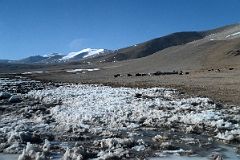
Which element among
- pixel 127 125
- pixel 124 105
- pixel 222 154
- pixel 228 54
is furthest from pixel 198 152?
pixel 228 54

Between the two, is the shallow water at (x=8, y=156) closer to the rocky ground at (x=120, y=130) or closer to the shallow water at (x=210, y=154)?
the rocky ground at (x=120, y=130)

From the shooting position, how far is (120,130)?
19.6 m

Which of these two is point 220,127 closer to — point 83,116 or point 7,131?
point 83,116

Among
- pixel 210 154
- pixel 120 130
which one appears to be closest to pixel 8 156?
pixel 120 130

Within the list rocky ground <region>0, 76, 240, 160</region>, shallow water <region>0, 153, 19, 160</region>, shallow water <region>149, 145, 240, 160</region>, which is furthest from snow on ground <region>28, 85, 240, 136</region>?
shallow water <region>0, 153, 19, 160</region>

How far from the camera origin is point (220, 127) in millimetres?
19516

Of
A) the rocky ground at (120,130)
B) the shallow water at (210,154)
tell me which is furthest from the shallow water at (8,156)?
the shallow water at (210,154)

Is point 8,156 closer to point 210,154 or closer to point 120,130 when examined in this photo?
point 120,130

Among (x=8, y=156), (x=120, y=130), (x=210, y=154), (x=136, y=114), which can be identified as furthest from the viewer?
(x=136, y=114)

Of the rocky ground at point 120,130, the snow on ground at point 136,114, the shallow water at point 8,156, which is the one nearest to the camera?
the shallow water at point 8,156

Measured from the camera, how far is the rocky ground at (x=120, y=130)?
596 inches

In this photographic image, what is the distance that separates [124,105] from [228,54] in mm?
83516

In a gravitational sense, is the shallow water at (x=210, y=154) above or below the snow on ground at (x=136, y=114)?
below

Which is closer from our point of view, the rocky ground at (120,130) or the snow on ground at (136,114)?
the rocky ground at (120,130)
